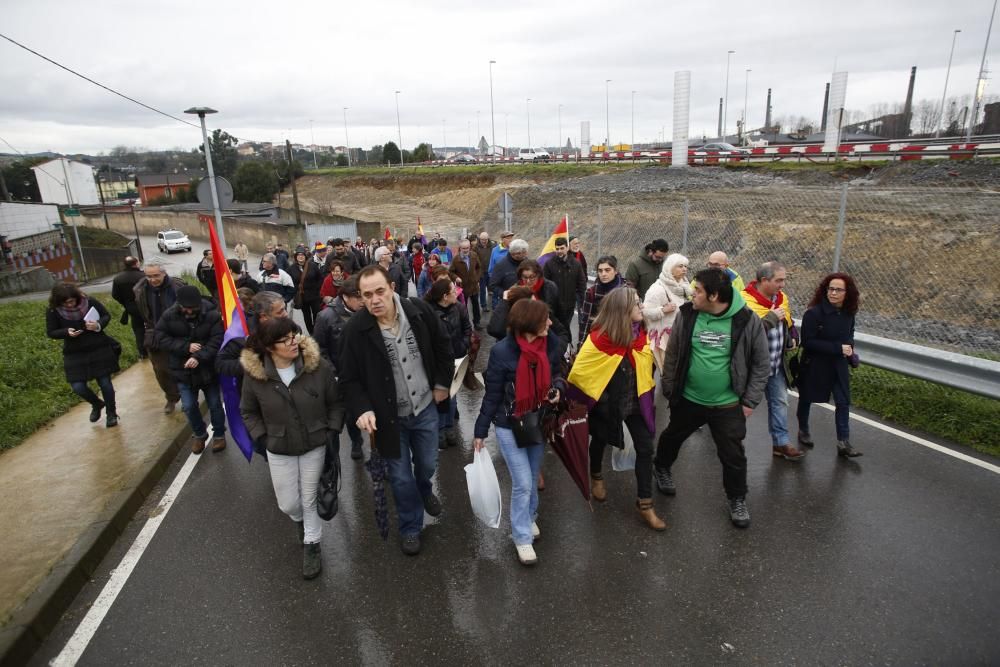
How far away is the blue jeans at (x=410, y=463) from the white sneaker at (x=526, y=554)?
0.75m

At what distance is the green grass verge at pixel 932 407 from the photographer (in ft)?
17.6

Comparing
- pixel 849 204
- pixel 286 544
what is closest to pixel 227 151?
pixel 849 204

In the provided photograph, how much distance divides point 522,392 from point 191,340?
12.0 ft

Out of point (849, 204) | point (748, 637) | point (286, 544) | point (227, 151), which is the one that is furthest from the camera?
point (227, 151)

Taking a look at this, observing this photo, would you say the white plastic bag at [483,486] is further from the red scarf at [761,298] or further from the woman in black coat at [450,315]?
the red scarf at [761,298]

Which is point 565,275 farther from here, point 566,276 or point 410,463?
point 410,463

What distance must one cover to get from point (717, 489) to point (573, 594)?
1821mm

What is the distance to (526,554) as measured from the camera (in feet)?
12.8

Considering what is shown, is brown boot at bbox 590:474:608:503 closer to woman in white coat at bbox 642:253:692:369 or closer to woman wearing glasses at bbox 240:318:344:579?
woman in white coat at bbox 642:253:692:369

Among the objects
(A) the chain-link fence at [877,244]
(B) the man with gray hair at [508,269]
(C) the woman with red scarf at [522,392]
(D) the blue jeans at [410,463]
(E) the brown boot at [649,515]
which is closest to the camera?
(C) the woman with red scarf at [522,392]

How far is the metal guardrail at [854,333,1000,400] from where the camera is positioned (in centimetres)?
514

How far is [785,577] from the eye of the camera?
3.69m

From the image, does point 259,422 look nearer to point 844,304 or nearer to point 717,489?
point 717,489

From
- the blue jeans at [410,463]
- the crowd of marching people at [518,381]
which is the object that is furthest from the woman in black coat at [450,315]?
the blue jeans at [410,463]
